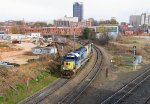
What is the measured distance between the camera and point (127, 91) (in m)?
30.7

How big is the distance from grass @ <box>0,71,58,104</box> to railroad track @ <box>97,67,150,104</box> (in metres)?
7.78

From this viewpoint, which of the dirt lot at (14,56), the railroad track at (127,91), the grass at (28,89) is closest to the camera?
the grass at (28,89)

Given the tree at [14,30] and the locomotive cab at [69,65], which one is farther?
the tree at [14,30]

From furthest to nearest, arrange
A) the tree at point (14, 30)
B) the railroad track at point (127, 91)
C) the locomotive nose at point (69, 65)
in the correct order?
the tree at point (14, 30)
the locomotive nose at point (69, 65)
the railroad track at point (127, 91)

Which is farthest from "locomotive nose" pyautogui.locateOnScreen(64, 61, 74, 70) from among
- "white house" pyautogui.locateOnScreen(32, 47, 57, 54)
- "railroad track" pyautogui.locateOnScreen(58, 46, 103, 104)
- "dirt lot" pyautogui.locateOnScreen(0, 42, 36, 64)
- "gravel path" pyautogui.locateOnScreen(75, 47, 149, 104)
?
"white house" pyautogui.locateOnScreen(32, 47, 57, 54)

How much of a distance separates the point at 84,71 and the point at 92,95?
1377 cm

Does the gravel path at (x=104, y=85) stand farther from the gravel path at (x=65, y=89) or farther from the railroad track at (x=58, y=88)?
the gravel path at (x=65, y=89)

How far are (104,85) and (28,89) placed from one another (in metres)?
9.85

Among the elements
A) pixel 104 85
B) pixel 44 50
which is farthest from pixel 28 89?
pixel 44 50

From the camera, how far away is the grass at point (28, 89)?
84.7 ft

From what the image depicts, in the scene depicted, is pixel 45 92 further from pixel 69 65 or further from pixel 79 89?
pixel 69 65

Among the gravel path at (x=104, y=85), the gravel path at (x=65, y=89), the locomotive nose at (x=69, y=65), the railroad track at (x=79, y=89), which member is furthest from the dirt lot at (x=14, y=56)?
the gravel path at (x=104, y=85)

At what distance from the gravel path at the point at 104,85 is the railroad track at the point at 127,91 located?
744 mm

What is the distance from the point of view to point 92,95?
2905 cm
